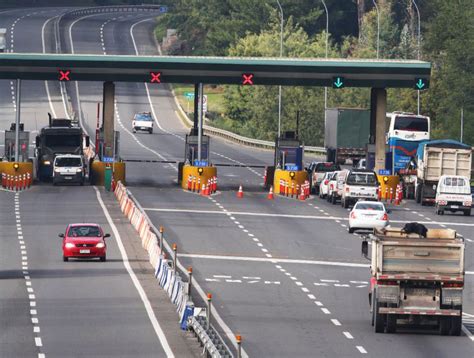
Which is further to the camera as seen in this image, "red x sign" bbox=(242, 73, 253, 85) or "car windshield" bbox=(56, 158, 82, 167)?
"red x sign" bbox=(242, 73, 253, 85)

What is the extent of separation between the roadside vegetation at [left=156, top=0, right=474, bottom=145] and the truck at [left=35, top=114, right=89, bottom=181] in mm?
35587

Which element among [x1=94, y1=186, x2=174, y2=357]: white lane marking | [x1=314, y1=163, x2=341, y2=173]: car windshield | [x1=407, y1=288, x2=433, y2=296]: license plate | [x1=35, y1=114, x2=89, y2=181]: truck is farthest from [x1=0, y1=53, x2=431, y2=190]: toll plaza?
[x1=407, y1=288, x2=433, y2=296]: license plate

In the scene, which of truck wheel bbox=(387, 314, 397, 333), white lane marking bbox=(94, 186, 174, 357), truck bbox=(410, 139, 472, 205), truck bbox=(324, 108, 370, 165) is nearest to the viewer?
white lane marking bbox=(94, 186, 174, 357)

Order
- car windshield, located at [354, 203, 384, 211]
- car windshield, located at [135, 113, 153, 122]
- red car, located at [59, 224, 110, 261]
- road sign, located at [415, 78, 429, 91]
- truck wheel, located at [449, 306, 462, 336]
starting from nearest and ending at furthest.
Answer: truck wheel, located at [449, 306, 462, 336] < red car, located at [59, 224, 110, 261] < car windshield, located at [354, 203, 384, 211] < road sign, located at [415, 78, 429, 91] < car windshield, located at [135, 113, 153, 122]

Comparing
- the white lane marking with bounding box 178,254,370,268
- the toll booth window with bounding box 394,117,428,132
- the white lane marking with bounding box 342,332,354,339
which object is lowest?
the white lane marking with bounding box 178,254,370,268

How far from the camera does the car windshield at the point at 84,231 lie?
2019 inches

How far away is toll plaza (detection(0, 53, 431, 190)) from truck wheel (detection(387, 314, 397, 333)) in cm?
4126

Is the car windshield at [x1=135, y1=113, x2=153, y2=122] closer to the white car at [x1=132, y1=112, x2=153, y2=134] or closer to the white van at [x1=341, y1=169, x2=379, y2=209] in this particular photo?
the white car at [x1=132, y1=112, x2=153, y2=134]

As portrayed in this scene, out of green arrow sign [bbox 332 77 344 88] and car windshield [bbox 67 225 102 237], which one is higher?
green arrow sign [bbox 332 77 344 88]

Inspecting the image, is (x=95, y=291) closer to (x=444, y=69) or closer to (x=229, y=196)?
(x=229, y=196)

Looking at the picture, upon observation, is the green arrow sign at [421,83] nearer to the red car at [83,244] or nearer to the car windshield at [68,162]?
the car windshield at [68,162]

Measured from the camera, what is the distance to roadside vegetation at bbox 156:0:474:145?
126438 millimetres

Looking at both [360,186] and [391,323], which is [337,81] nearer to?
[360,186]

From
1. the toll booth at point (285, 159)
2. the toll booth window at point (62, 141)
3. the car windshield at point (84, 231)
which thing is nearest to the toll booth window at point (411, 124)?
the toll booth at point (285, 159)
